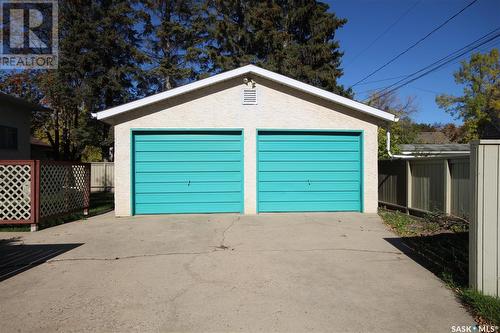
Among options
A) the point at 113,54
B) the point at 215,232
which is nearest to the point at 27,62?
the point at 113,54

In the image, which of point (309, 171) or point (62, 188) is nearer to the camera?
point (62, 188)

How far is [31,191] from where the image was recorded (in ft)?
25.8

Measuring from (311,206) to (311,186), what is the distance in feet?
1.90

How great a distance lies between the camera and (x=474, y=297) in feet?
11.9

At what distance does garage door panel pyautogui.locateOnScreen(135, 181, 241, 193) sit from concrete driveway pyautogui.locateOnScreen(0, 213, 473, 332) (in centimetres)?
247

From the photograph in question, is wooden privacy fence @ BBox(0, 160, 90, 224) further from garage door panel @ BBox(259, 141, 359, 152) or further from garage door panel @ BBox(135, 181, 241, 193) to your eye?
garage door panel @ BBox(259, 141, 359, 152)

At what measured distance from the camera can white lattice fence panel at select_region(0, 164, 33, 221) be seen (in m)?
7.87

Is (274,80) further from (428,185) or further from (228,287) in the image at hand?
(228,287)

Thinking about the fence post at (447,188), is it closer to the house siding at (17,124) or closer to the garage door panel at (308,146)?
the garage door panel at (308,146)

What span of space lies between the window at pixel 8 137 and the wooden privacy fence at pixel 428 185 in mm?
14088

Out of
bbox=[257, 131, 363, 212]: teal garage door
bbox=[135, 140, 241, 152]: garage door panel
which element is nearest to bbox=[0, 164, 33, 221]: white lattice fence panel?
bbox=[135, 140, 241, 152]: garage door panel

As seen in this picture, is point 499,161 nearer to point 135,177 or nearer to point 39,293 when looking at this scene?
point 39,293

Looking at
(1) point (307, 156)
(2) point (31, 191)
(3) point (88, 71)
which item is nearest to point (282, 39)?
(3) point (88, 71)

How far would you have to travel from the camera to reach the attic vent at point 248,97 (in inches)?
375
